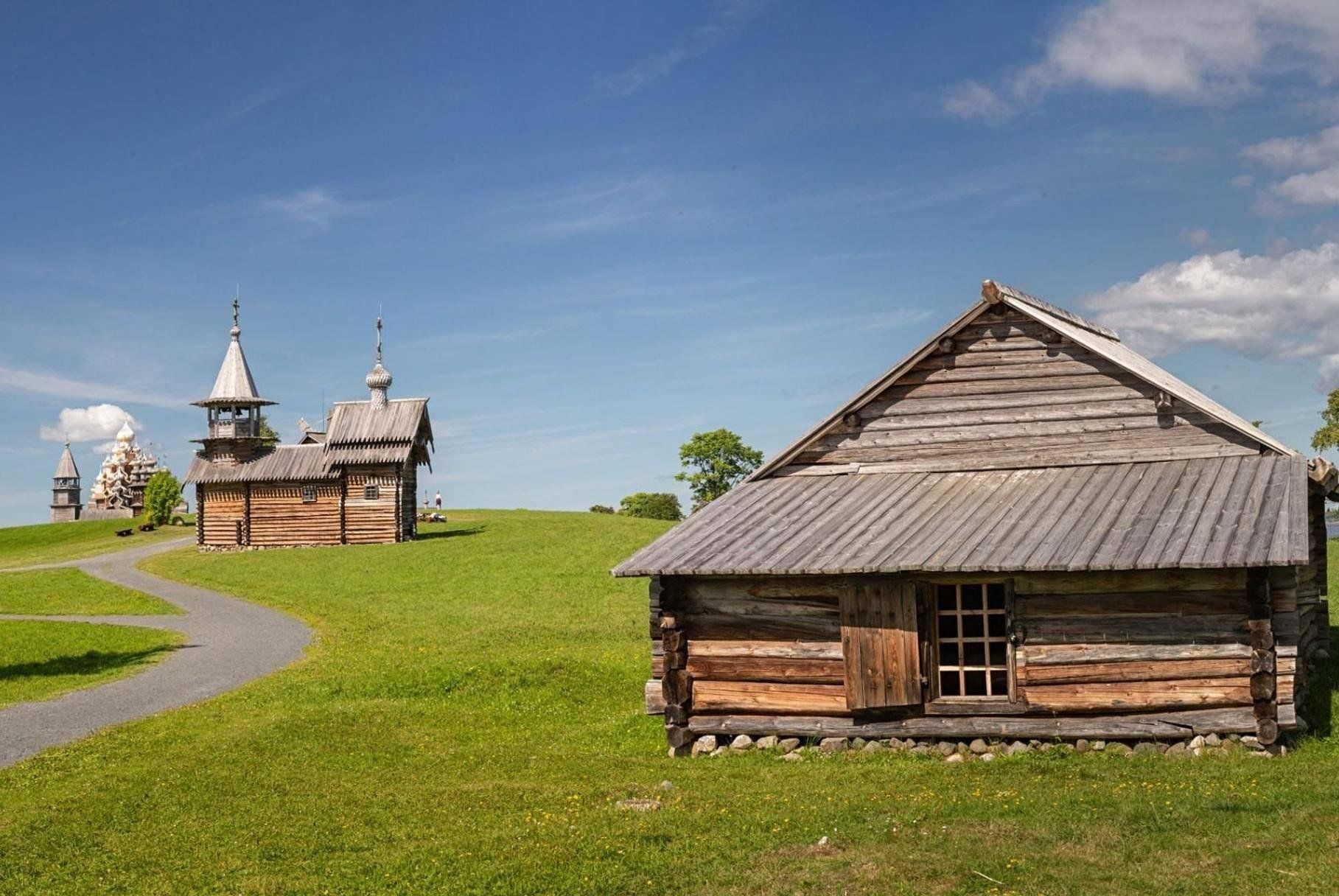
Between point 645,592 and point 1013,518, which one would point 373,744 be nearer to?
point 1013,518

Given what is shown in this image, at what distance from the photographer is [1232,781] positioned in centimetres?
1482

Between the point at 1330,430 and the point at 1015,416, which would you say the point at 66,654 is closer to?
the point at 1015,416

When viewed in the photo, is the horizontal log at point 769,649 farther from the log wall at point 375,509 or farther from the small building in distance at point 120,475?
the small building in distance at point 120,475

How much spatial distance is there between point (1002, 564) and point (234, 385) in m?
60.0

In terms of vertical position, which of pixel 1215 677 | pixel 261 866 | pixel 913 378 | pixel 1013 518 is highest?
pixel 913 378

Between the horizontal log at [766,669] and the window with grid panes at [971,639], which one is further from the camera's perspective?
the horizontal log at [766,669]

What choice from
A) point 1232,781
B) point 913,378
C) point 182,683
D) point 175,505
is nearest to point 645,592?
point 182,683

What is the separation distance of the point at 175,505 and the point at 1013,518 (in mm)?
82599

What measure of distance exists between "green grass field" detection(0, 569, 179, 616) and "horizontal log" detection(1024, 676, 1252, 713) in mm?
33554

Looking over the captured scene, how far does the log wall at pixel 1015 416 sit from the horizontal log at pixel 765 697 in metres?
4.94

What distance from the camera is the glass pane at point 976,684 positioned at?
789 inches

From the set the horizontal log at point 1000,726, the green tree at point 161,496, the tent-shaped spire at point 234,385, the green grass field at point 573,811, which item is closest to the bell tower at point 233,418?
the tent-shaped spire at point 234,385

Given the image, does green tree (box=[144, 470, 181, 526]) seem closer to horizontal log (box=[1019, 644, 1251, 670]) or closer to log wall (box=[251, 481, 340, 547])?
log wall (box=[251, 481, 340, 547])

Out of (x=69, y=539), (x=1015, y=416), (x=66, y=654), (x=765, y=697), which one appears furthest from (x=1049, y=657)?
(x=69, y=539)
